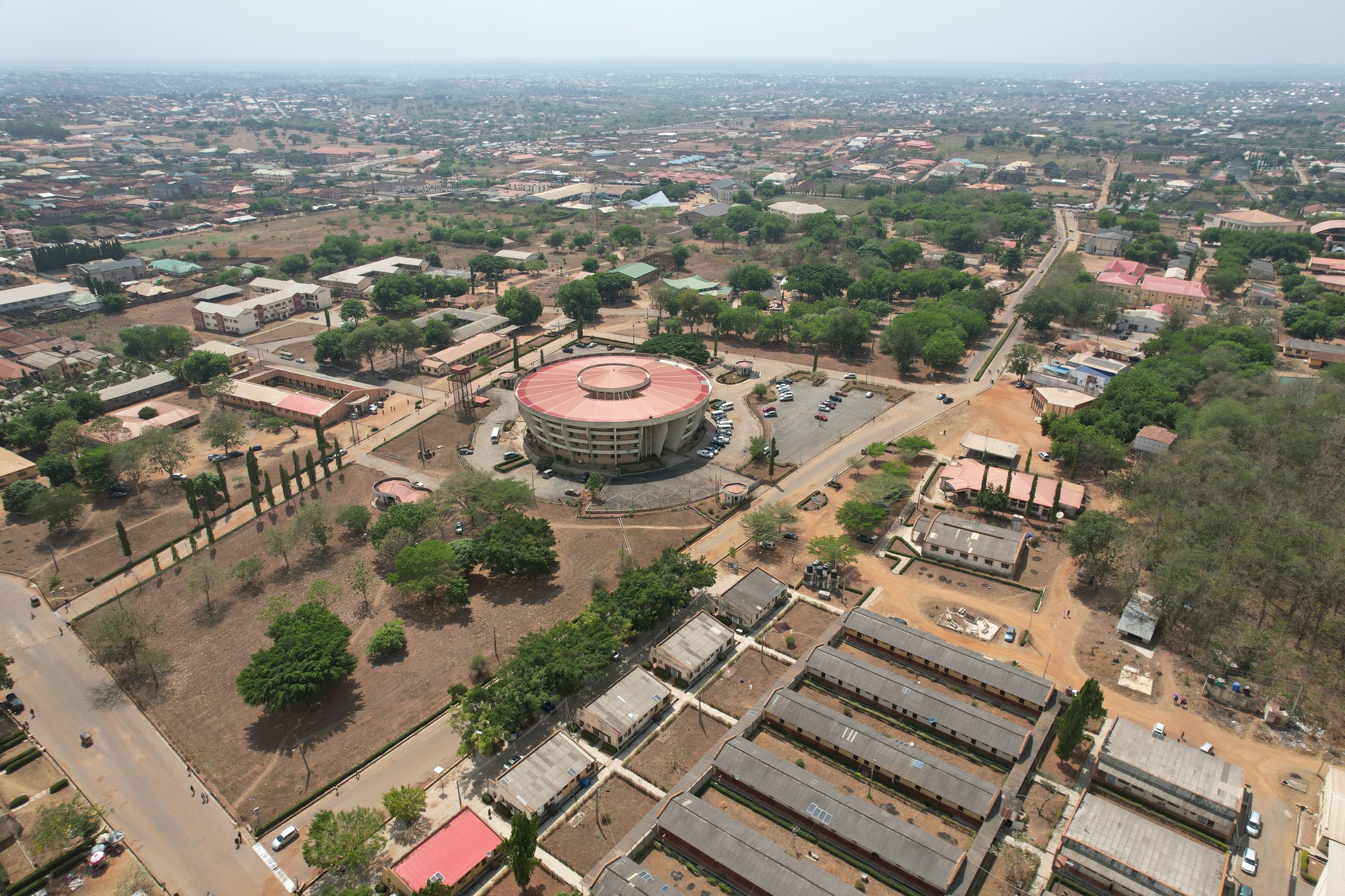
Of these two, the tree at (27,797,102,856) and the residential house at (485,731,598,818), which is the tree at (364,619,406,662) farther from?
the tree at (27,797,102,856)

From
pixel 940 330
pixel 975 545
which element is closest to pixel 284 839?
pixel 975 545

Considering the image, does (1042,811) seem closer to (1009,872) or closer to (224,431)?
(1009,872)

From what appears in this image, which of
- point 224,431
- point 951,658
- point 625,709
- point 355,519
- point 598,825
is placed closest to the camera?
point 598,825

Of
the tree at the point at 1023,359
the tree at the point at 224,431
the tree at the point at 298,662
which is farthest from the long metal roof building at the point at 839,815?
the tree at the point at 1023,359

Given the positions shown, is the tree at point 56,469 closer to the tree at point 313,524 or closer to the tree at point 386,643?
the tree at point 313,524

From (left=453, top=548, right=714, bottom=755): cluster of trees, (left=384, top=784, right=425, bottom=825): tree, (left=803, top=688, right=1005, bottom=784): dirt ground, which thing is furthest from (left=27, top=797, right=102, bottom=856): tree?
(left=803, top=688, right=1005, bottom=784): dirt ground

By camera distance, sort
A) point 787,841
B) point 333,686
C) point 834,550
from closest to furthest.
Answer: point 787,841 → point 333,686 → point 834,550
